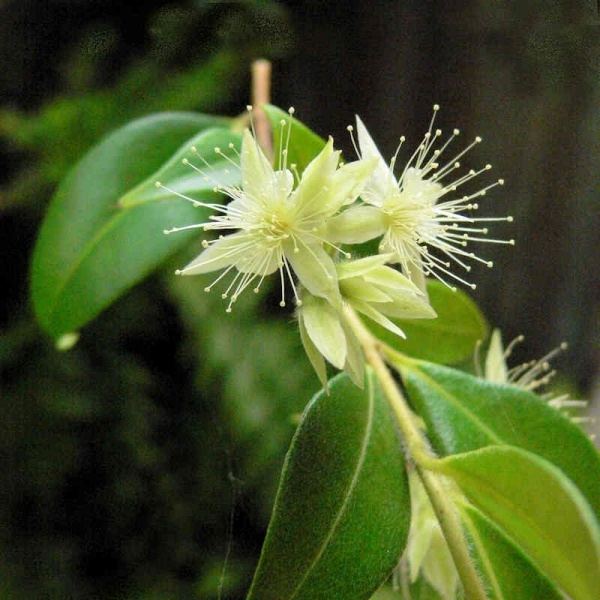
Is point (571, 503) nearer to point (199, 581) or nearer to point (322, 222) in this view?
point (322, 222)

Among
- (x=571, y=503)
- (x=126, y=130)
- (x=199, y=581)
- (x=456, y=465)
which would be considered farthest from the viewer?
(x=199, y=581)

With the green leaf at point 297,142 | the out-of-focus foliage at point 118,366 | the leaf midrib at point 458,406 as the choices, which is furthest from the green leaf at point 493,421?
the out-of-focus foliage at point 118,366

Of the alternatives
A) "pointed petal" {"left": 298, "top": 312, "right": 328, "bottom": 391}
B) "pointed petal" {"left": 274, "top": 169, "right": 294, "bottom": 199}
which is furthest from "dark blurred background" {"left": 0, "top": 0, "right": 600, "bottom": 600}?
Result: "pointed petal" {"left": 298, "top": 312, "right": 328, "bottom": 391}

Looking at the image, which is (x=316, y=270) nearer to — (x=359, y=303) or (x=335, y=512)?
(x=359, y=303)

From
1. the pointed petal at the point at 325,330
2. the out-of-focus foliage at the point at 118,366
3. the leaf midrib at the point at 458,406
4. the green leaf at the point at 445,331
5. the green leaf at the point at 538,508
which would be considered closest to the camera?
the green leaf at the point at 538,508

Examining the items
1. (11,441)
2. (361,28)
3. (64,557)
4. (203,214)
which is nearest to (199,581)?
(64,557)

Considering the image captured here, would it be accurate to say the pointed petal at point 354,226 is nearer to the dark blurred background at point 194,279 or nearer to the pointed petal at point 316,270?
the pointed petal at point 316,270
